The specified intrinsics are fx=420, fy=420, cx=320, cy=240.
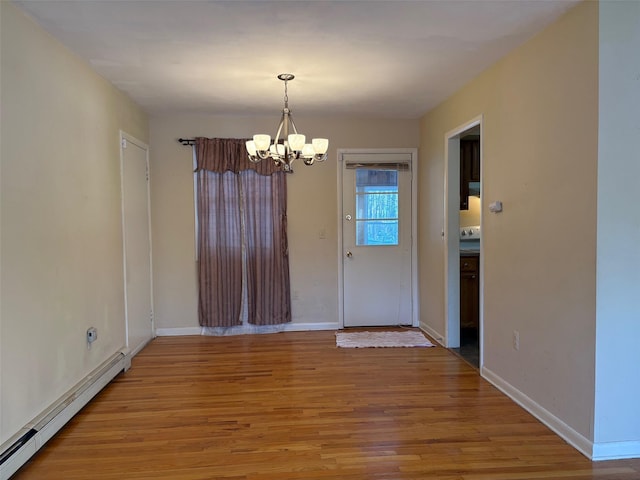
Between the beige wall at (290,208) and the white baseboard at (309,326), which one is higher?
the beige wall at (290,208)

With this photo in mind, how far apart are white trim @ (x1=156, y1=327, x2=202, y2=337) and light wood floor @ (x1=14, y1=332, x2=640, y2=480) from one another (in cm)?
87

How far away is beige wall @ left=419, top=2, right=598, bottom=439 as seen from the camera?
231 centimetres

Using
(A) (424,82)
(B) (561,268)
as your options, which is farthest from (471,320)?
(A) (424,82)

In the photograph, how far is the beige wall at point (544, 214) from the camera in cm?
231

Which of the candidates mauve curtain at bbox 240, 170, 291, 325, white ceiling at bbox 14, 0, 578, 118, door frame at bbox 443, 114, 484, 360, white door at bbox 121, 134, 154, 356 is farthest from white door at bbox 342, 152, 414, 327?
white door at bbox 121, 134, 154, 356

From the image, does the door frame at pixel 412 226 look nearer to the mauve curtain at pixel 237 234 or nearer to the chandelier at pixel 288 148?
the mauve curtain at pixel 237 234

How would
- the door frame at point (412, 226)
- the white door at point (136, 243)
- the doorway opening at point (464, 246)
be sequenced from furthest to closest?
1. the door frame at point (412, 226)
2. the doorway opening at point (464, 246)
3. the white door at point (136, 243)

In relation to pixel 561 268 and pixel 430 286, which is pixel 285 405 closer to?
pixel 561 268

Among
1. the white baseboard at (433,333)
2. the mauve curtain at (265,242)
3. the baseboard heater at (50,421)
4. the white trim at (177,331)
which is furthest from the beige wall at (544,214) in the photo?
the white trim at (177,331)

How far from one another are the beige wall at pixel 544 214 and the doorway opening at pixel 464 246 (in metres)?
0.33

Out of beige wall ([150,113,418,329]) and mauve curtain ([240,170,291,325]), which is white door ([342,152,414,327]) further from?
mauve curtain ([240,170,291,325])

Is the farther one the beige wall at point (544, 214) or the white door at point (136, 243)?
the white door at point (136, 243)

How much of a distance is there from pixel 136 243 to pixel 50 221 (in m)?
1.65

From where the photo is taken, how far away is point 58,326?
2.68 m
